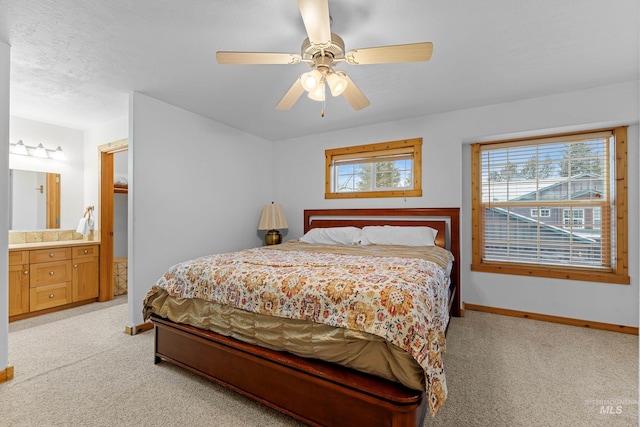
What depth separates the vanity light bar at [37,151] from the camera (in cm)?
366

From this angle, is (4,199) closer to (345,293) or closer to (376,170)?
(345,293)

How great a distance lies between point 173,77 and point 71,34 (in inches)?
28.8

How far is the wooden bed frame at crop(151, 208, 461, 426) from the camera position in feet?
4.37

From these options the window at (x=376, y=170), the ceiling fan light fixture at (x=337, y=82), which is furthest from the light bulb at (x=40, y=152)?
the ceiling fan light fixture at (x=337, y=82)

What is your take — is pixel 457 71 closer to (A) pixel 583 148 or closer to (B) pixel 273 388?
(A) pixel 583 148

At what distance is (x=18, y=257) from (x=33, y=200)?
1043mm

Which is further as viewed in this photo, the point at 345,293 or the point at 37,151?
the point at 37,151

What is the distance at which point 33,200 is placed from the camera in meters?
3.85

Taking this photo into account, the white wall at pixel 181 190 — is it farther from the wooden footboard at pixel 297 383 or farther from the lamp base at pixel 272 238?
the wooden footboard at pixel 297 383

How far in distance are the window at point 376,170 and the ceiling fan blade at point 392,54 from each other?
209 cm

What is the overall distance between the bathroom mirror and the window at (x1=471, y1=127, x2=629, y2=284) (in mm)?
5747

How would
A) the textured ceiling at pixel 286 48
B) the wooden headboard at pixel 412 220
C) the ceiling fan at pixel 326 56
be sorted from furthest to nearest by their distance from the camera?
the wooden headboard at pixel 412 220 < the textured ceiling at pixel 286 48 < the ceiling fan at pixel 326 56

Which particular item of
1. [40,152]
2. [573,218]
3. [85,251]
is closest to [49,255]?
[85,251]

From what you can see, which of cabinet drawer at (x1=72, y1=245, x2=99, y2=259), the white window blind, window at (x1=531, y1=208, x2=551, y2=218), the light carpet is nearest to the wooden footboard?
the light carpet
